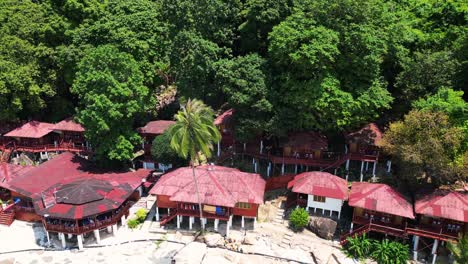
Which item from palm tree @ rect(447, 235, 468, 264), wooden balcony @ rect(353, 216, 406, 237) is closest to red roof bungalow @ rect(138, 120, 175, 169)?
wooden balcony @ rect(353, 216, 406, 237)

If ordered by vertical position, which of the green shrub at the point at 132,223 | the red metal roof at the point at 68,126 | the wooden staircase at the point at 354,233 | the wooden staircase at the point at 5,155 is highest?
the red metal roof at the point at 68,126

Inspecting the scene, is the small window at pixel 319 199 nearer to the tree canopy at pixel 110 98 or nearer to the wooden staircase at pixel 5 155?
the tree canopy at pixel 110 98

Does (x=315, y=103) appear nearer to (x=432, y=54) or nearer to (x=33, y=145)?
(x=432, y=54)

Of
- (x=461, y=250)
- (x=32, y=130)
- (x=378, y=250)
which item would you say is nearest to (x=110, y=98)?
(x=32, y=130)

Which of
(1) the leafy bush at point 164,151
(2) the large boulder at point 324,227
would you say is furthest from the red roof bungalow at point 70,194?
(2) the large boulder at point 324,227

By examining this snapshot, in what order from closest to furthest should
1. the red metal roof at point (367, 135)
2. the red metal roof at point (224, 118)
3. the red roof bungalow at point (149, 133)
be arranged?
the red metal roof at point (367, 135)
the red metal roof at point (224, 118)
the red roof bungalow at point (149, 133)
